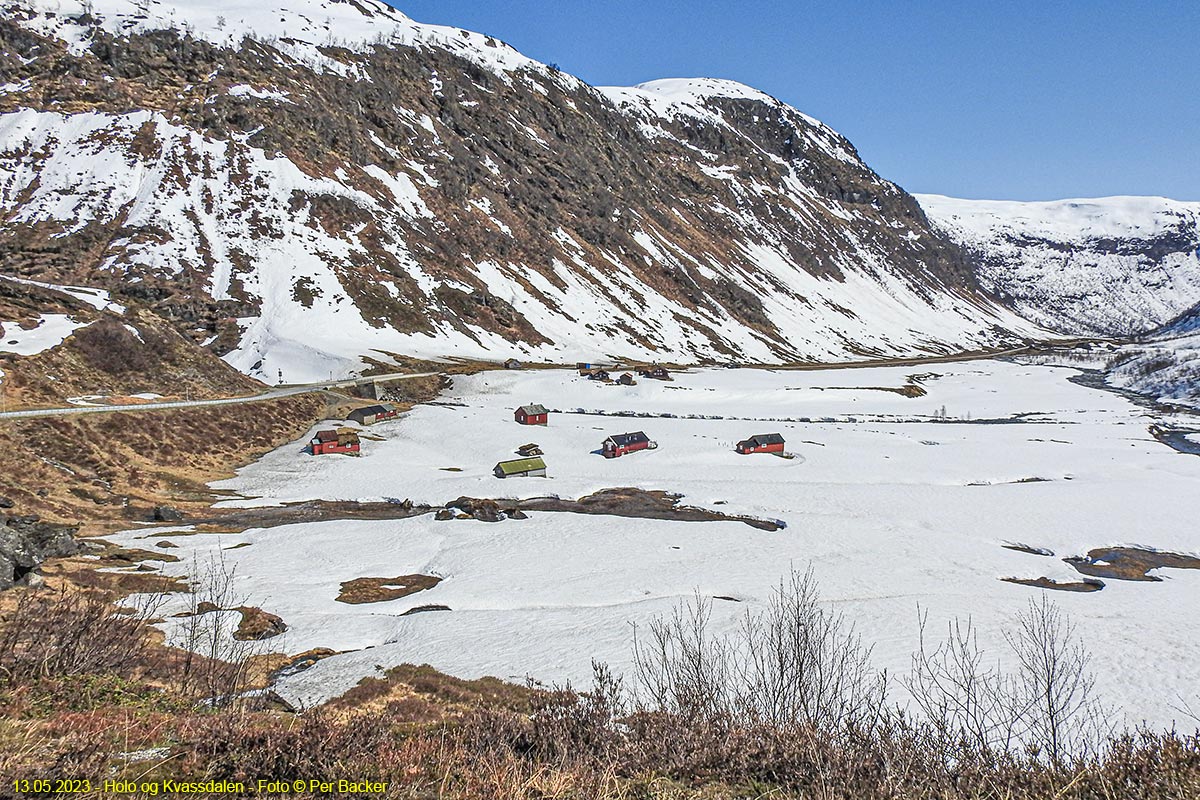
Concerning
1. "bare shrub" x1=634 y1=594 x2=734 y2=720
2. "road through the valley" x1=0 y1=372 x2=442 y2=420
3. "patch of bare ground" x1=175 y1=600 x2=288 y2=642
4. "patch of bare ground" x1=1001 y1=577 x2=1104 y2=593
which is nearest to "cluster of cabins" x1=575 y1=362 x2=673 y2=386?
"road through the valley" x1=0 y1=372 x2=442 y2=420

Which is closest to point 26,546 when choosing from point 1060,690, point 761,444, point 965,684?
point 965,684

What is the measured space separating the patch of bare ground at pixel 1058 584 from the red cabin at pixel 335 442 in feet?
171

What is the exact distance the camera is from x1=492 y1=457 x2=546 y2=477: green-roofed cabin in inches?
2126

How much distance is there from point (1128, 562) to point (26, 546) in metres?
57.1

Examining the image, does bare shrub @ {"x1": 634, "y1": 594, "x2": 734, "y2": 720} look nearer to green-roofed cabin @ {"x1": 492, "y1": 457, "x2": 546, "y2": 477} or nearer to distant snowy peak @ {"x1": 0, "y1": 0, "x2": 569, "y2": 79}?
green-roofed cabin @ {"x1": 492, "y1": 457, "x2": 546, "y2": 477}

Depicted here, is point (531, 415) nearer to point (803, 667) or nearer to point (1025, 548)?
point (1025, 548)

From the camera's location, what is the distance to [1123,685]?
901 inches

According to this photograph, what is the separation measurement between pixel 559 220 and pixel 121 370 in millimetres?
120460

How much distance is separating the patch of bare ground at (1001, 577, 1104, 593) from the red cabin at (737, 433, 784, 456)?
3105 cm

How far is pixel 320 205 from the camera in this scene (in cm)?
11488

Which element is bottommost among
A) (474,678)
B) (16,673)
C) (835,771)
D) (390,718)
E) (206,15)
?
(474,678)

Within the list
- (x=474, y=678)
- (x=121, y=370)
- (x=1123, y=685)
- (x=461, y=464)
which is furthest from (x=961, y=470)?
(x=121, y=370)

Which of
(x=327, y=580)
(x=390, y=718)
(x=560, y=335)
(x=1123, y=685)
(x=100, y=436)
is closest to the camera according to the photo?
(x=390, y=718)

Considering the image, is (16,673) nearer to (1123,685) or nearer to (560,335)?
(1123,685)
